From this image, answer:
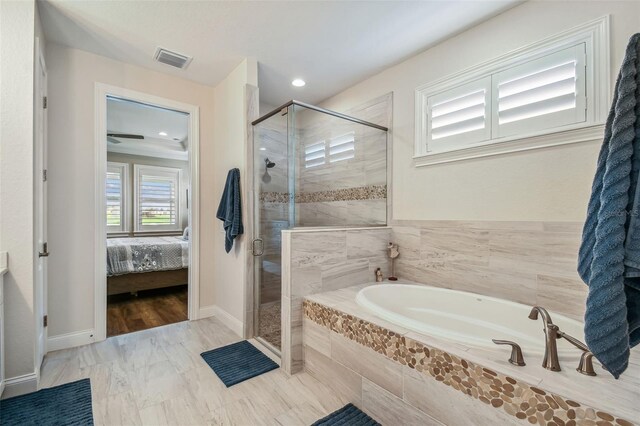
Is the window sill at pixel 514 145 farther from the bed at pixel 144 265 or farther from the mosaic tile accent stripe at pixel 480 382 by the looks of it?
the bed at pixel 144 265

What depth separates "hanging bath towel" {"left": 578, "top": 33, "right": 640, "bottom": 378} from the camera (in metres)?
0.78

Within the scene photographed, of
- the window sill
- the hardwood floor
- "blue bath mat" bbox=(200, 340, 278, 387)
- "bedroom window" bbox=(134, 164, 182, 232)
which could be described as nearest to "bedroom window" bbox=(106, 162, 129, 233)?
"bedroom window" bbox=(134, 164, 182, 232)

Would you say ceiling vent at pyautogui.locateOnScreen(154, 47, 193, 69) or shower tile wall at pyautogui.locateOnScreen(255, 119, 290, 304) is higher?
ceiling vent at pyautogui.locateOnScreen(154, 47, 193, 69)

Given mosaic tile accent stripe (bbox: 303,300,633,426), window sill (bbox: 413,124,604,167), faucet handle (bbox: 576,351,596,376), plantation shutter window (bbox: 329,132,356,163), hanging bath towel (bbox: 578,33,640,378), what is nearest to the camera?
hanging bath towel (bbox: 578,33,640,378)

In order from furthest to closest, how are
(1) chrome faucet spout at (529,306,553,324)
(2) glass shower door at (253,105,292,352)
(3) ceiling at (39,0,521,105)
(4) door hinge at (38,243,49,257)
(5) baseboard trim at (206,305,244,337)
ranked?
1. (5) baseboard trim at (206,305,244,337)
2. (2) glass shower door at (253,105,292,352)
3. (4) door hinge at (38,243,49,257)
4. (3) ceiling at (39,0,521,105)
5. (1) chrome faucet spout at (529,306,553,324)

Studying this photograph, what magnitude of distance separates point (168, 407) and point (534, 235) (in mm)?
2562

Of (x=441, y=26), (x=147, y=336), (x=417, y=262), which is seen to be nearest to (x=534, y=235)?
(x=417, y=262)

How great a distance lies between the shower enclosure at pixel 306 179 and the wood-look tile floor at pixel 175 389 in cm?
54

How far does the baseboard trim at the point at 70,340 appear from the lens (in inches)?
95.9

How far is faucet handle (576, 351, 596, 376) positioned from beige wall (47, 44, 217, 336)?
134 inches

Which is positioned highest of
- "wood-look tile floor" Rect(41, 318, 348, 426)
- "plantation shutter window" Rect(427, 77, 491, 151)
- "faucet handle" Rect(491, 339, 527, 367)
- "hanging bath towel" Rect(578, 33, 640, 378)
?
"plantation shutter window" Rect(427, 77, 491, 151)

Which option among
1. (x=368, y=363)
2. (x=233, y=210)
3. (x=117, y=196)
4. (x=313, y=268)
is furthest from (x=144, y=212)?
(x=368, y=363)

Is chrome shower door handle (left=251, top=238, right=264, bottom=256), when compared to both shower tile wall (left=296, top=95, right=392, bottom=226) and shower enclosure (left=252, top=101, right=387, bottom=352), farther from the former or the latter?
shower tile wall (left=296, top=95, right=392, bottom=226)

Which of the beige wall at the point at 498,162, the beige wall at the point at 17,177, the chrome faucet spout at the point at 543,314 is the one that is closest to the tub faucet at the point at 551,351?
the chrome faucet spout at the point at 543,314
